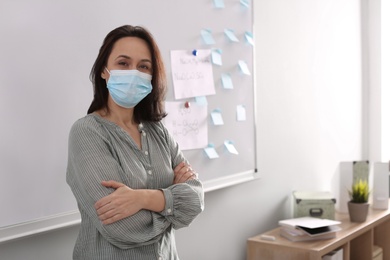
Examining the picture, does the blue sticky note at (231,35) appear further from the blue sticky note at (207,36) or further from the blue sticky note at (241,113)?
the blue sticky note at (241,113)

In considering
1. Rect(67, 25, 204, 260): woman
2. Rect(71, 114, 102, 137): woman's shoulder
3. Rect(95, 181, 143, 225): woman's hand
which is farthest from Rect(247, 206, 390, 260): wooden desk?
Rect(71, 114, 102, 137): woman's shoulder

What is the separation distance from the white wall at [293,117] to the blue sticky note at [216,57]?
16.2 inches

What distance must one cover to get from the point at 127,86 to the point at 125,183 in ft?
0.96

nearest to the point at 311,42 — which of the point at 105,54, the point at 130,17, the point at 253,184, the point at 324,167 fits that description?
the point at 324,167

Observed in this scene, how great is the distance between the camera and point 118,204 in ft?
4.78

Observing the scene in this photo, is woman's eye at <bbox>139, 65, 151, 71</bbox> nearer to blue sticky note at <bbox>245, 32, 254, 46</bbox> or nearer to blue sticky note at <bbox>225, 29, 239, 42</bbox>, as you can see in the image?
blue sticky note at <bbox>225, 29, 239, 42</bbox>

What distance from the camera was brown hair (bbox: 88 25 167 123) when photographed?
1.64 meters

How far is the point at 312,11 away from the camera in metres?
3.42

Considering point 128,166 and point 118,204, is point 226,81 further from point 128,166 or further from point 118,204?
point 118,204

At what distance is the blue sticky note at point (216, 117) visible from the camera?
8.17ft

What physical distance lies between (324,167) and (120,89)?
2.31 meters

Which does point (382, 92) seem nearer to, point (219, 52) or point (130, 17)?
point (219, 52)

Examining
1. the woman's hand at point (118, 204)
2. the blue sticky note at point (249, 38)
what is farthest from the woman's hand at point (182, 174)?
the blue sticky note at point (249, 38)

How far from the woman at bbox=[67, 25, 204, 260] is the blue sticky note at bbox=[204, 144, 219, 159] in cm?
68
